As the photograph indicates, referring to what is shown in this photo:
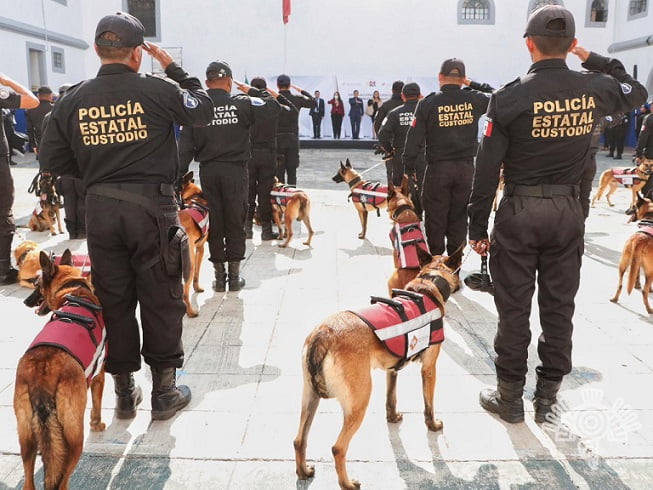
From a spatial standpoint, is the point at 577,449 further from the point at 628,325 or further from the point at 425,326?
the point at 628,325

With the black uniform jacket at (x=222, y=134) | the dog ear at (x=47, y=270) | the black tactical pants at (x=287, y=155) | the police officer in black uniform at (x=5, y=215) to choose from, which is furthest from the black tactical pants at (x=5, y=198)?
the black tactical pants at (x=287, y=155)

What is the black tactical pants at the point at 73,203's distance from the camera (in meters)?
7.87

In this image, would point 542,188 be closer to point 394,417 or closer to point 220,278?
point 394,417

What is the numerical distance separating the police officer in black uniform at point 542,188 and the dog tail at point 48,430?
2.34 metres

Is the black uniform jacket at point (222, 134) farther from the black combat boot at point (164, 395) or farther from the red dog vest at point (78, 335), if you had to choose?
the red dog vest at point (78, 335)

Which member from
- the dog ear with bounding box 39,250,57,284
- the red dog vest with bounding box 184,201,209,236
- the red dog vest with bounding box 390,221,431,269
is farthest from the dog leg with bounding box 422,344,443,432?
the red dog vest with bounding box 184,201,209,236

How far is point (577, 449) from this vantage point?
120 inches

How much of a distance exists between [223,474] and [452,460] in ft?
3.80

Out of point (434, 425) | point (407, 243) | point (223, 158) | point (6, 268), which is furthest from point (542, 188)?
point (6, 268)

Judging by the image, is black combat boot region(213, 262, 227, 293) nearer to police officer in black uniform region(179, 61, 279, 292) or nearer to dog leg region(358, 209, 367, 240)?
police officer in black uniform region(179, 61, 279, 292)

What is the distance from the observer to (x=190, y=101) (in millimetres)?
3217

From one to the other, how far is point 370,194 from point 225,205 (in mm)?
2483

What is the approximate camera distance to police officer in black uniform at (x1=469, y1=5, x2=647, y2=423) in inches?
121

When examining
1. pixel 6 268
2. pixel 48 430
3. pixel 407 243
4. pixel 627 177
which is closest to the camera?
pixel 48 430
